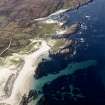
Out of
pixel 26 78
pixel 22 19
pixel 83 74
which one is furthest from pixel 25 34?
pixel 83 74

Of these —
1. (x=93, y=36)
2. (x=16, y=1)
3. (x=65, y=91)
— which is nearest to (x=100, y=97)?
(x=65, y=91)

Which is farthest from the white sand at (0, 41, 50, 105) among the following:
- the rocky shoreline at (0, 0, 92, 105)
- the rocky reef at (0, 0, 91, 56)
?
the rocky reef at (0, 0, 91, 56)

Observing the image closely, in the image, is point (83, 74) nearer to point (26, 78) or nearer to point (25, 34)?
point (26, 78)

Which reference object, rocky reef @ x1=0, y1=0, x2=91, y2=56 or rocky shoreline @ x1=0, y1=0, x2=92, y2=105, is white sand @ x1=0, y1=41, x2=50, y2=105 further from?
rocky reef @ x1=0, y1=0, x2=91, y2=56

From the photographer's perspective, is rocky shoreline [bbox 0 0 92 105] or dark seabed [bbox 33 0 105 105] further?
rocky shoreline [bbox 0 0 92 105]

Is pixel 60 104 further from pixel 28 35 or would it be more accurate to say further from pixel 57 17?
pixel 57 17

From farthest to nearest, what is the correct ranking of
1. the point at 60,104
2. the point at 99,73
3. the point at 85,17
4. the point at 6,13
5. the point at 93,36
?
the point at 6,13
the point at 85,17
the point at 93,36
the point at 99,73
the point at 60,104

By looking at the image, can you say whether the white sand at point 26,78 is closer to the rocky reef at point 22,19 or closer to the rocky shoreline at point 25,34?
the rocky shoreline at point 25,34

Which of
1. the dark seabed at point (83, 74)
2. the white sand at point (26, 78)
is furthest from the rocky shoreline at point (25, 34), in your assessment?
the dark seabed at point (83, 74)
